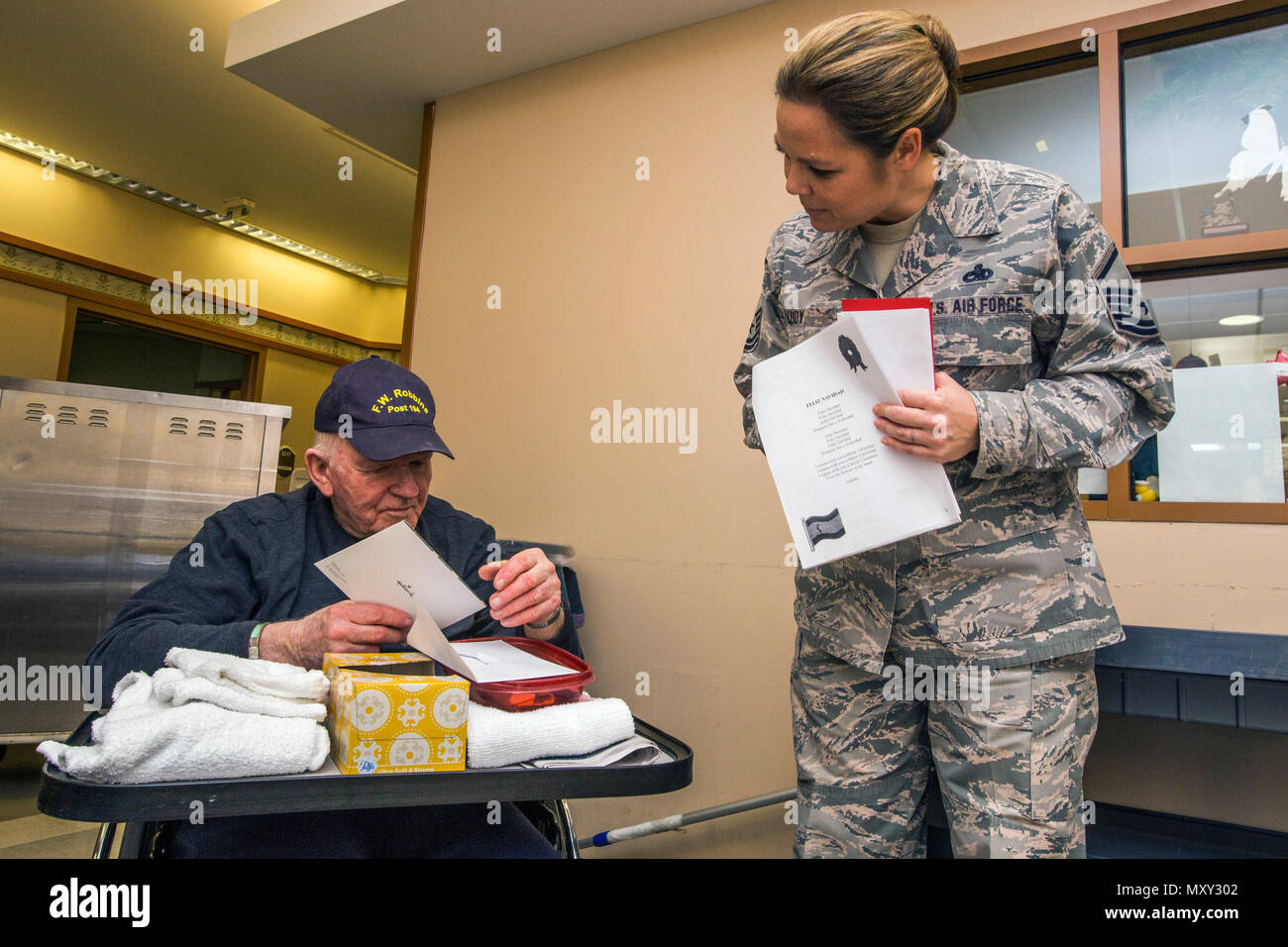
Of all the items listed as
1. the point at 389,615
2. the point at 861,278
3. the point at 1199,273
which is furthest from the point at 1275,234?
the point at 389,615

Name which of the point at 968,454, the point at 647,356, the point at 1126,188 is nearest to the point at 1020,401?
the point at 968,454

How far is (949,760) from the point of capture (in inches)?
42.1

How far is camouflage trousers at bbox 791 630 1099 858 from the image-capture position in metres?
1.01

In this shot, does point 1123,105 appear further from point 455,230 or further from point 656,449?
point 455,230

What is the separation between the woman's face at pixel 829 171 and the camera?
1.09m

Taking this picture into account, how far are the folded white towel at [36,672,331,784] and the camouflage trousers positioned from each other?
0.68 meters

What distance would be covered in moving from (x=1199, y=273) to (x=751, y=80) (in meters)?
1.40

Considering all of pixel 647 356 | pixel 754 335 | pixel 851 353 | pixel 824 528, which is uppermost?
pixel 647 356

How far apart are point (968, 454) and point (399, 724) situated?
74 centimetres

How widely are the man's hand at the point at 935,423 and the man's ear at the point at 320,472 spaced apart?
91 cm

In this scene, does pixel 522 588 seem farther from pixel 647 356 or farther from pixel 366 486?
pixel 647 356

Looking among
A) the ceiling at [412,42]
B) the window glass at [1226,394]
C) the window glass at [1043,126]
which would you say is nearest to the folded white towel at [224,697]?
the window glass at [1226,394]

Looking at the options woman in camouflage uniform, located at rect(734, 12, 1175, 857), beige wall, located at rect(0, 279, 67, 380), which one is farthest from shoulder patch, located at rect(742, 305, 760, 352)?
beige wall, located at rect(0, 279, 67, 380)

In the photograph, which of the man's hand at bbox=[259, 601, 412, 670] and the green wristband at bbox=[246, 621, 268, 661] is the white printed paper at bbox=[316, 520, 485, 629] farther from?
the green wristband at bbox=[246, 621, 268, 661]
